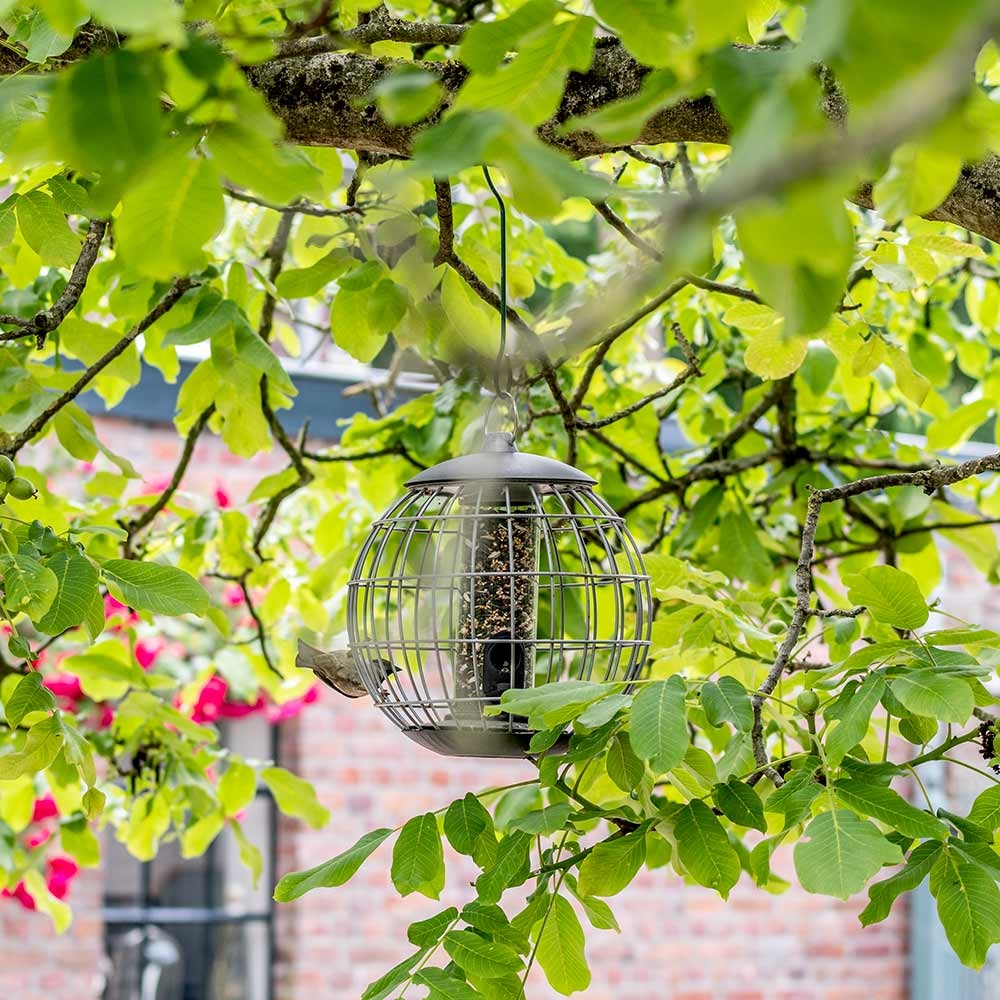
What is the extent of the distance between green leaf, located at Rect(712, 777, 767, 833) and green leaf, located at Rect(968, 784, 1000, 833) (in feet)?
0.52

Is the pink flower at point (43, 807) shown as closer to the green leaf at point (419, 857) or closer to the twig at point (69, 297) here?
the twig at point (69, 297)

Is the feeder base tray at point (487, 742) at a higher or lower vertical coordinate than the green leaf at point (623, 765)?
Answer: higher

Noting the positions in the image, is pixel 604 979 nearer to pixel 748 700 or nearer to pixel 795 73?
pixel 748 700

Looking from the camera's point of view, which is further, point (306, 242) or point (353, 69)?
point (306, 242)

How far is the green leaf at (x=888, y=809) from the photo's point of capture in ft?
3.09

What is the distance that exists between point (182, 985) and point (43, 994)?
466 millimetres

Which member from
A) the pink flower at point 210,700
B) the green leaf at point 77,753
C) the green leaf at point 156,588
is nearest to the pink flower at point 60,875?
the pink flower at point 210,700

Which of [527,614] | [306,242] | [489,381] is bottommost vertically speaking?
[527,614]

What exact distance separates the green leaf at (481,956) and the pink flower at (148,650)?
1.65m

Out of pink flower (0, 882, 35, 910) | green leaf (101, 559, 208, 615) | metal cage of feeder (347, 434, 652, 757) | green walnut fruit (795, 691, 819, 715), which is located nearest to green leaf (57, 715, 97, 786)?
green leaf (101, 559, 208, 615)

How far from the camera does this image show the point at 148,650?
2.66 meters

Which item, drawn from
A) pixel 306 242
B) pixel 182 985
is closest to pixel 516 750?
pixel 306 242

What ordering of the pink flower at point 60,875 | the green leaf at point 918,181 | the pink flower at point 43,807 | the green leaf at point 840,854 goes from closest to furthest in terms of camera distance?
the green leaf at point 918,181, the green leaf at point 840,854, the pink flower at point 43,807, the pink flower at point 60,875

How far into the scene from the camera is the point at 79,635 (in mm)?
1966
